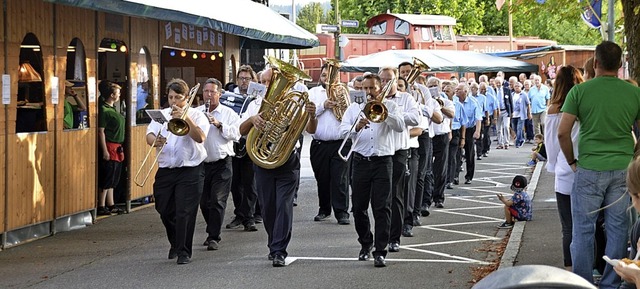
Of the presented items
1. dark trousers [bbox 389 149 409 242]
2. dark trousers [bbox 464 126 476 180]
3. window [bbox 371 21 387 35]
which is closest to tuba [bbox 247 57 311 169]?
dark trousers [bbox 389 149 409 242]

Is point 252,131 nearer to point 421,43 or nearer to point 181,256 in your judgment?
point 181,256

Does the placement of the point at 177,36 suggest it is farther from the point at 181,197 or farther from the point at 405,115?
the point at 405,115

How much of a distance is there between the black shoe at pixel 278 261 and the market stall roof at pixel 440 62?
16378 millimetres

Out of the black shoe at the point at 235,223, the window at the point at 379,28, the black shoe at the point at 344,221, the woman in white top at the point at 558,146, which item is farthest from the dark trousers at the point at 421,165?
the window at the point at 379,28

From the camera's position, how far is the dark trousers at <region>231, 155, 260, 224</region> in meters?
13.6

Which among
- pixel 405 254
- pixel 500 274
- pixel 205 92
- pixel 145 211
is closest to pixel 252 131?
pixel 205 92

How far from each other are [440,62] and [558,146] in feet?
70.8

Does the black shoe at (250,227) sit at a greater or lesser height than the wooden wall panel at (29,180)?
lesser

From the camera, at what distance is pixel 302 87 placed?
13.5 m

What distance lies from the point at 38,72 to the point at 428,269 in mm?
5063

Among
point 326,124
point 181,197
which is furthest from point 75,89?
point 181,197

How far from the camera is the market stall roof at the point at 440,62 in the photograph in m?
28.4

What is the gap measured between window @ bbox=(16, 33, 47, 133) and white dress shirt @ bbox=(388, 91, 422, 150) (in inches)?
160

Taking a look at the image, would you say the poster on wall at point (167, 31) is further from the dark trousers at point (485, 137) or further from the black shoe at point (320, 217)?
the dark trousers at point (485, 137)
